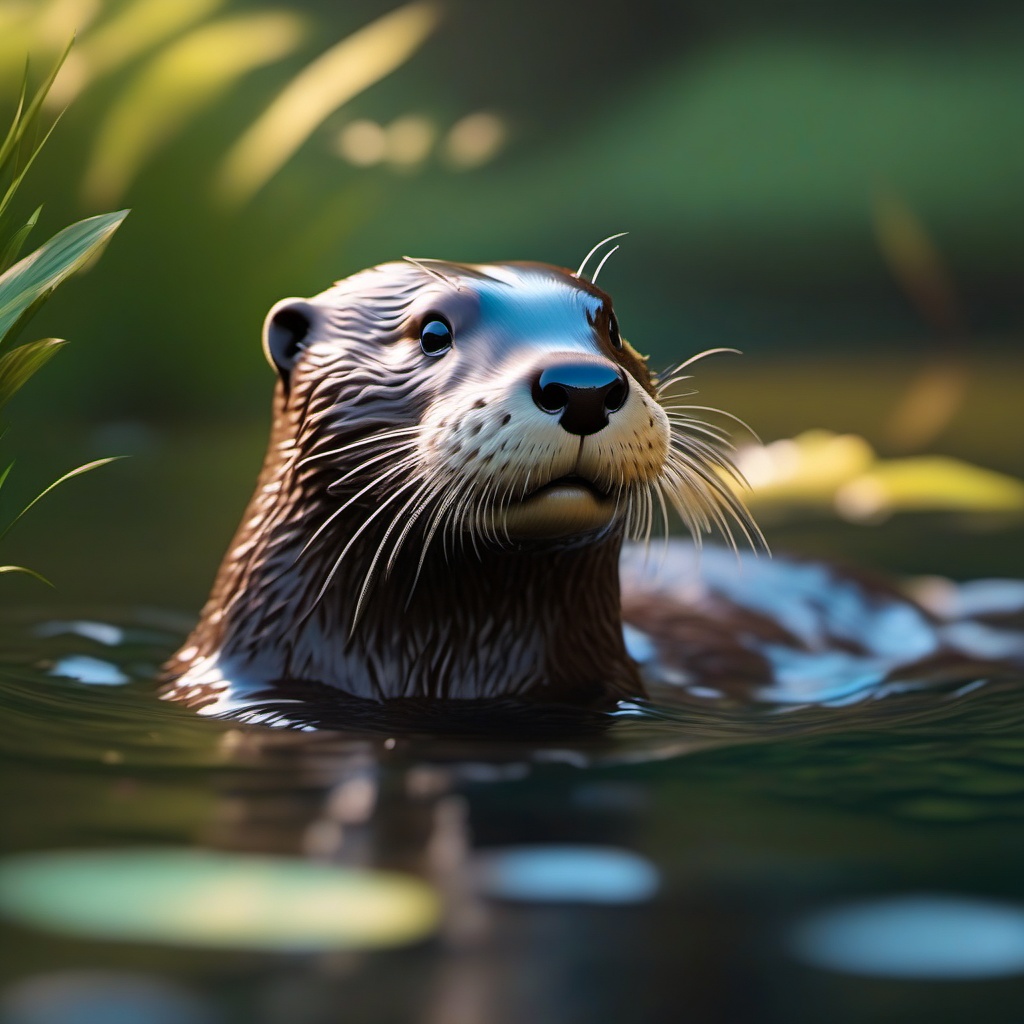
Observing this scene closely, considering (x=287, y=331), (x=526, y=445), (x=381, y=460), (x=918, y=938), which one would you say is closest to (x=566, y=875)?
(x=918, y=938)

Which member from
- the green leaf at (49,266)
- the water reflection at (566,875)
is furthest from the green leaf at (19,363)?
the water reflection at (566,875)

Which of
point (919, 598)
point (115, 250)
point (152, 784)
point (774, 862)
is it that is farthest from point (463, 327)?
point (115, 250)

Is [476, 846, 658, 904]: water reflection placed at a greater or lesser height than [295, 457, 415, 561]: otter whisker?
lesser

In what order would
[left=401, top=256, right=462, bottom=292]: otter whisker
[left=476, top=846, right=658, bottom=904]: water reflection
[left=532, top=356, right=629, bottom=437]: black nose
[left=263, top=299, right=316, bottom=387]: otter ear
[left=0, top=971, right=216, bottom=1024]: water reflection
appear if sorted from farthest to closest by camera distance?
[left=263, top=299, right=316, bottom=387]: otter ear
[left=401, top=256, right=462, bottom=292]: otter whisker
[left=532, top=356, right=629, bottom=437]: black nose
[left=476, top=846, right=658, bottom=904]: water reflection
[left=0, top=971, right=216, bottom=1024]: water reflection

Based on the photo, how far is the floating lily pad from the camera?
57.7 inches

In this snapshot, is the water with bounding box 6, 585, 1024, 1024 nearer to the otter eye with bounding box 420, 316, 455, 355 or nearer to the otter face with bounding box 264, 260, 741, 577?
the otter face with bounding box 264, 260, 741, 577

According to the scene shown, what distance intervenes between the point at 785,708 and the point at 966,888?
1143 millimetres

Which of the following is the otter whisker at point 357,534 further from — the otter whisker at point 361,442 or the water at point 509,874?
the water at point 509,874

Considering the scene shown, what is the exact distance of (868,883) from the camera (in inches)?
64.2

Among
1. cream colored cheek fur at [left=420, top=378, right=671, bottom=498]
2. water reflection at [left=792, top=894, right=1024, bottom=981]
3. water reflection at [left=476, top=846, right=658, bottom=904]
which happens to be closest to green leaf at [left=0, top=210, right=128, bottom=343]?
cream colored cheek fur at [left=420, top=378, right=671, bottom=498]

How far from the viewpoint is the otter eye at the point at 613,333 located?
2545 millimetres

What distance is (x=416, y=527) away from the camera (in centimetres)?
248

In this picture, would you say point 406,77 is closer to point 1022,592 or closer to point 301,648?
point 1022,592

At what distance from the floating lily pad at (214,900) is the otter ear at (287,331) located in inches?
45.1
